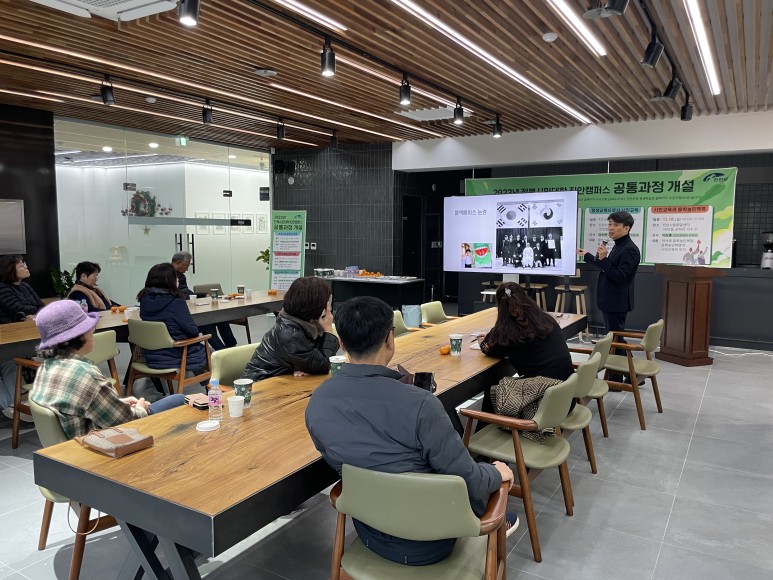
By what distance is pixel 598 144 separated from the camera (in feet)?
26.4

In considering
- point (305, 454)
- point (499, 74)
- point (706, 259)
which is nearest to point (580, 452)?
point (305, 454)

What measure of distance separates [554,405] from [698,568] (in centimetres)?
96

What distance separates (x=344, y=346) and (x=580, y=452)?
265 cm

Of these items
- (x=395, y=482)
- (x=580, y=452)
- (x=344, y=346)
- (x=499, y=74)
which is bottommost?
(x=580, y=452)

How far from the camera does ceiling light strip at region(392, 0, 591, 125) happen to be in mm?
3971

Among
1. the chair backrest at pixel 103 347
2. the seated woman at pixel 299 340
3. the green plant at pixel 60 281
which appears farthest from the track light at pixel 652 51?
the green plant at pixel 60 281

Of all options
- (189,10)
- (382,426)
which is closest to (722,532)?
(382,426)

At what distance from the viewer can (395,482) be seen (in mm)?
1551

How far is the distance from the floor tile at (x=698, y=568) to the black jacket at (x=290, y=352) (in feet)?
5.96

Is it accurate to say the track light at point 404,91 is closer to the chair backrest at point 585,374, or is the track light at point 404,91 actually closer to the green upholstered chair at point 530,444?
the chair backrest at point 585,374

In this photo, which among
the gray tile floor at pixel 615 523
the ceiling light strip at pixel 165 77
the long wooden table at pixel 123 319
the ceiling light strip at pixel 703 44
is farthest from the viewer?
the ceiling light strip at pixel 165 77

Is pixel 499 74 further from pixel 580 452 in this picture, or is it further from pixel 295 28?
pixel 580 452

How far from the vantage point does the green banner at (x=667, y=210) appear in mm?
7535

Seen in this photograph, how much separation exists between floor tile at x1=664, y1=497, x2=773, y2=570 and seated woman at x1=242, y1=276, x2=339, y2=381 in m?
1.95
